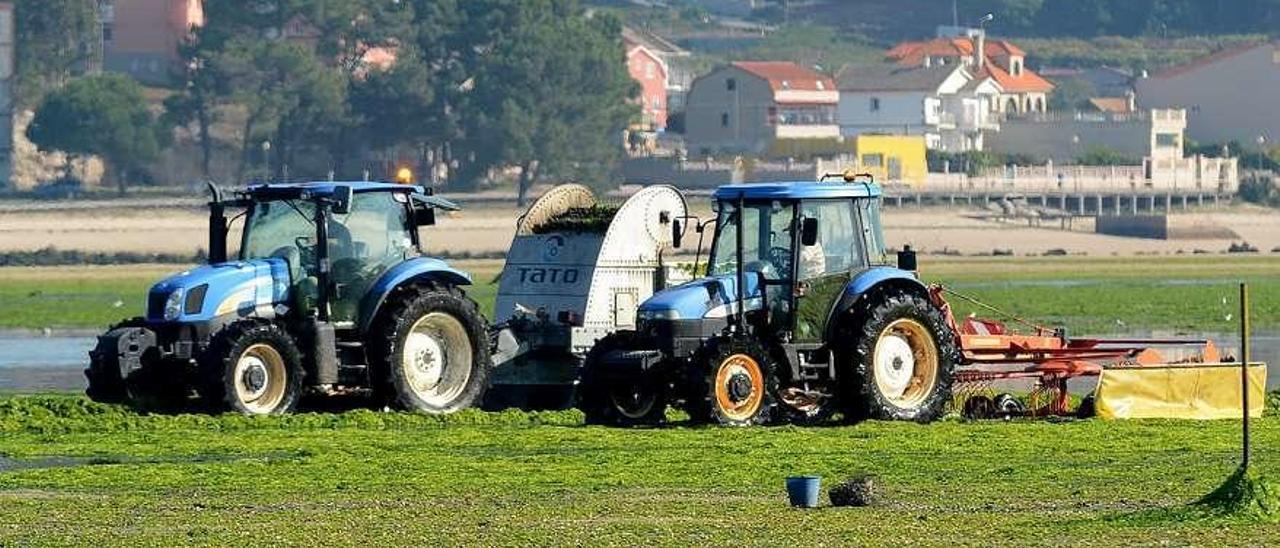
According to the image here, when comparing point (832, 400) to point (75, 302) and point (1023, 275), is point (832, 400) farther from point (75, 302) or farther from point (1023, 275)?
Result: point (1023, 275)

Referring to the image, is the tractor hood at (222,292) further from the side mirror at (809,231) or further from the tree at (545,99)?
the tree at (545,99)

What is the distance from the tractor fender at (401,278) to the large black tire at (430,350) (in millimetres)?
94

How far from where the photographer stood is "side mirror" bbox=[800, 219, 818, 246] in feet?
81.7

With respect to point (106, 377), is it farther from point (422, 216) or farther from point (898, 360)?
point (898, 360)

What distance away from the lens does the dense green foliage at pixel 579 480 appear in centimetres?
1712

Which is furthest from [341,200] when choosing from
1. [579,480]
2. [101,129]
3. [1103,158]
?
[1103,158]

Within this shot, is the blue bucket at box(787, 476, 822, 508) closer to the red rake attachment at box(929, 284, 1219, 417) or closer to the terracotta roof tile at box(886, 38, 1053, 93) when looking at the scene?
the red rake attachment at box(929, 284, 1219, 417)

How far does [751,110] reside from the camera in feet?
433

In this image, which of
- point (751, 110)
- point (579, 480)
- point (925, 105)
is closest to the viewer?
point (579, 480)

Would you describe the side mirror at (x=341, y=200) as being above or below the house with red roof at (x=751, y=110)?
below

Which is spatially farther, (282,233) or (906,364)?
(282,233)

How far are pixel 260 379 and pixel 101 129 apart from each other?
91062 millimetres

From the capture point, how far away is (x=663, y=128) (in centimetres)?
14188

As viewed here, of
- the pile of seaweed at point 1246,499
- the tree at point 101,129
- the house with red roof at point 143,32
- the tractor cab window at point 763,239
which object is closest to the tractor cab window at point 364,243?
the tractor cab window at point 763,239
